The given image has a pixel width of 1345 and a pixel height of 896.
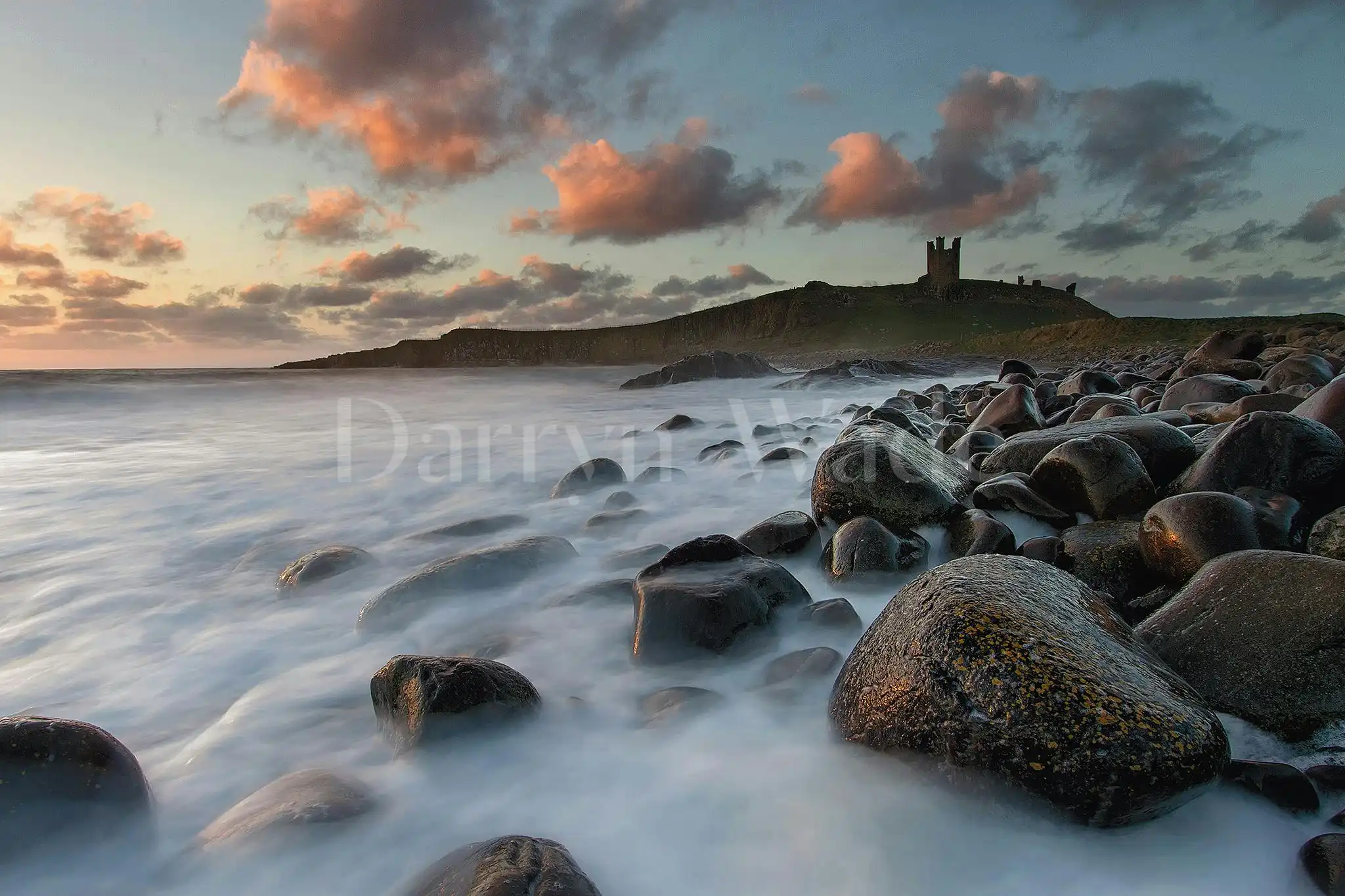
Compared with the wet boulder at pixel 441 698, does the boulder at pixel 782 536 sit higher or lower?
higher

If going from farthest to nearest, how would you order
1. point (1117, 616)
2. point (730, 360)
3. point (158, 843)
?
point (730, 360) < point (1117, 616) < point (158, 843)

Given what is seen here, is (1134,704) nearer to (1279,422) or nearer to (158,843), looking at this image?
(1279,422)

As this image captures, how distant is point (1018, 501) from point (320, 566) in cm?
347

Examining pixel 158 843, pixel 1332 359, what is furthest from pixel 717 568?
pixel 1332 359

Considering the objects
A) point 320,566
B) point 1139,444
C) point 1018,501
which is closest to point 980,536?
point 1018,501

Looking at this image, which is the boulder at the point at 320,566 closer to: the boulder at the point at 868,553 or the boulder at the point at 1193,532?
the boulder at the point at 868,553

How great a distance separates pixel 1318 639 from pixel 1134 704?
684mm

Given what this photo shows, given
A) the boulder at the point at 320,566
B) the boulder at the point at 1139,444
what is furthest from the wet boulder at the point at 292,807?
the boulder at the point at 1139,444

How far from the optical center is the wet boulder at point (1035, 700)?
4.75 ft

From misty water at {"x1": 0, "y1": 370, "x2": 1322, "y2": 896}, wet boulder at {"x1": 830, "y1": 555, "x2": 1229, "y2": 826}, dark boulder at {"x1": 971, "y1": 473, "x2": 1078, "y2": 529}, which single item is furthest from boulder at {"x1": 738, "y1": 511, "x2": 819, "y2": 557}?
wet boulder at {"x1": 830, "y1": 555, "x2": 1229, "y2": 826}

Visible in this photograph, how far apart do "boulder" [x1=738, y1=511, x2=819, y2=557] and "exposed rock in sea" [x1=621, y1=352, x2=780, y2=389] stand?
17.4 meters

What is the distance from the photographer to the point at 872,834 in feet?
5.19

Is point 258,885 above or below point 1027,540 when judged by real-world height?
below

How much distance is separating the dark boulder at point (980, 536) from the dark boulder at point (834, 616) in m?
0.61
